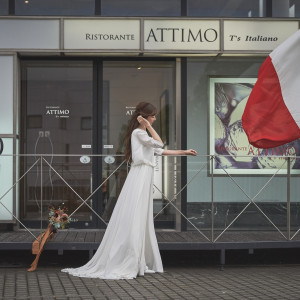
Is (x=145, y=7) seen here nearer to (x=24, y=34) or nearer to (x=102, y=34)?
(x=102, y=34)

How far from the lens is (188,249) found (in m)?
9.84

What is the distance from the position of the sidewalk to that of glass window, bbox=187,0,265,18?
4480 millimetres

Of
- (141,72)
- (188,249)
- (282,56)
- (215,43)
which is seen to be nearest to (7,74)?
(141,72)

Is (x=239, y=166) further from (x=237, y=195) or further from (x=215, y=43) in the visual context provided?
(x=215, y=43)

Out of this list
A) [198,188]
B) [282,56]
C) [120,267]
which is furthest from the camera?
[198,188]

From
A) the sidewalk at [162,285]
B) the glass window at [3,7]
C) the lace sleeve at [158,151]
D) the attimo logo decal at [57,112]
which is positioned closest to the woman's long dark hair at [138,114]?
the lace sleeve at [158,151]

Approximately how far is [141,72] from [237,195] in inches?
114

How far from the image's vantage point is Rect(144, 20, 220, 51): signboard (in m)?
11.5

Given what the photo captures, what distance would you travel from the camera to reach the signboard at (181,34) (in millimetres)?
11539

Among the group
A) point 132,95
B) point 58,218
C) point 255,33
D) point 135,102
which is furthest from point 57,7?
point 58,218

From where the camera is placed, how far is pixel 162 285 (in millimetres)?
8180

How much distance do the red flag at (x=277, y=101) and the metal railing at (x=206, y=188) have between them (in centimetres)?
436

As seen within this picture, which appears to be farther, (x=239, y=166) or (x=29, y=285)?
(x=239, y=166)

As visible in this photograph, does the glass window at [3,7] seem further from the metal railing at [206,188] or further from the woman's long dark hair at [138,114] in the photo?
the woman's long dark hair at [138,114]
